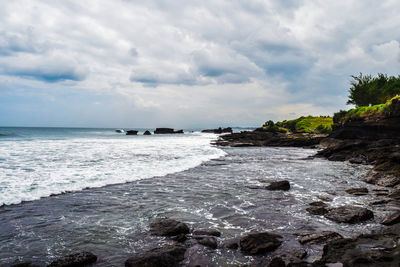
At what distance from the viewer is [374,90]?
193 feet

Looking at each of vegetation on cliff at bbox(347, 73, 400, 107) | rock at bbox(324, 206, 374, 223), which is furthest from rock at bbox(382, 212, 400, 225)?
vegetation on cliff at bbox(347, 73, 400, 107)

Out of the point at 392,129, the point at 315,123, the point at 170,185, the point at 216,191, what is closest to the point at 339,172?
the point at 216,191

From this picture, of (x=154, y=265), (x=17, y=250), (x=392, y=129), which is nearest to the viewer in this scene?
(x=154, y=265)

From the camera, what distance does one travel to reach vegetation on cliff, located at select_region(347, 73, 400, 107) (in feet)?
179

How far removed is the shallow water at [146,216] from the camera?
21.6 feet

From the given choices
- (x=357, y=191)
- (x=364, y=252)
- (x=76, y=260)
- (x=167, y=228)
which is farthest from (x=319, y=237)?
(x=357, y=191)

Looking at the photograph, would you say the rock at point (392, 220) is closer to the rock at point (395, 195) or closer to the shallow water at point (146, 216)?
the shallow water at point (146, 216)

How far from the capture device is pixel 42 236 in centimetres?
721

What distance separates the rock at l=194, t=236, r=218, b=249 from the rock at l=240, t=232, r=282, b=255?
72 cm

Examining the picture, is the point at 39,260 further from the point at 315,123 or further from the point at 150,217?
the point at 315,123

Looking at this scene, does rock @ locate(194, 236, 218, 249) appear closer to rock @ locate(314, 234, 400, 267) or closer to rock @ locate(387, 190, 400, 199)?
rock @ locate(314, 234, 400, 267)

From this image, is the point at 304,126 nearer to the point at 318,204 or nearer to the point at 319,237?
the point at 318,204

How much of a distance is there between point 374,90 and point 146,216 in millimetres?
67308

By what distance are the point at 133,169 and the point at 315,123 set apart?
73.9m
